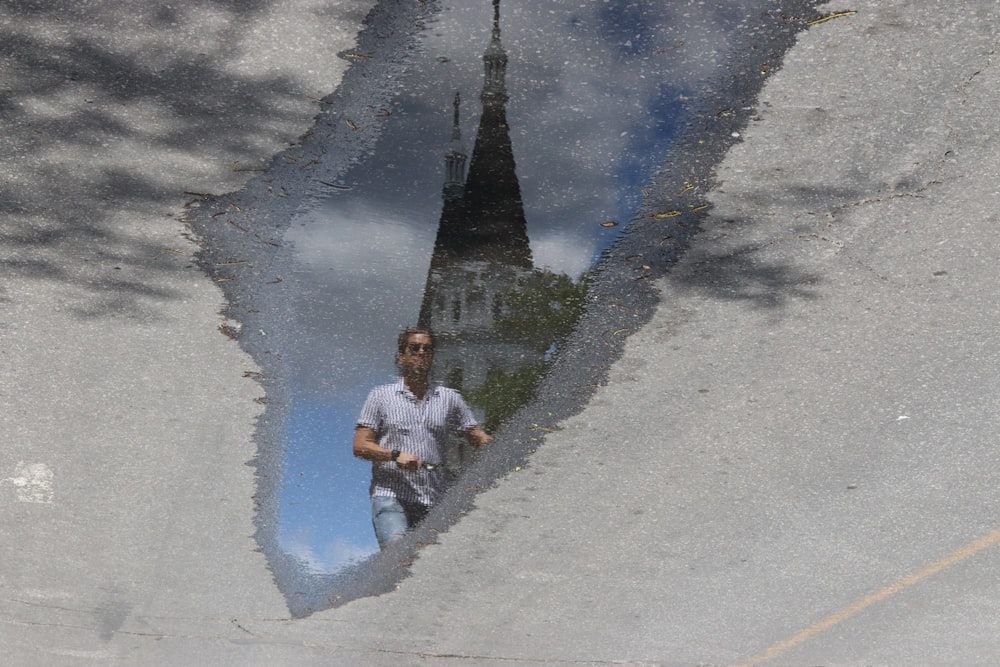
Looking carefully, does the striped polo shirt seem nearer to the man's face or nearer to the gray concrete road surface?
the man's face

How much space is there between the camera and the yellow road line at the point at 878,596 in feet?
16.7

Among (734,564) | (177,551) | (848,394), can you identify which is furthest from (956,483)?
(177,551)

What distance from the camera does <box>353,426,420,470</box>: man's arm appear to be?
14.9ft

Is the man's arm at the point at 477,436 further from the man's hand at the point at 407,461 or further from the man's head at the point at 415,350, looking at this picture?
the man's head at the point at 415,350

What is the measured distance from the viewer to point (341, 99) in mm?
3256

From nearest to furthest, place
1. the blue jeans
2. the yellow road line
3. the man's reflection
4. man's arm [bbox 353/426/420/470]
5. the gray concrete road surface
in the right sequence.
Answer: the gray concrete road surface, the man's reflection, man's arm [bbox 353/426/420/470], the yellow road line, the blue jeans

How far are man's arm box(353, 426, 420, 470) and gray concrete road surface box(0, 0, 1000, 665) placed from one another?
21.0 inches

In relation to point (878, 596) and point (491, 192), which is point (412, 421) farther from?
point (878, 596)

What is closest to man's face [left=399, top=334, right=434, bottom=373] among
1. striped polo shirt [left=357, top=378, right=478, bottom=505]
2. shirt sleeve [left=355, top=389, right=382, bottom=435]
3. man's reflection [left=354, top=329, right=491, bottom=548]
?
man's reflection [left=354, top=329, right=491, bottom=548]

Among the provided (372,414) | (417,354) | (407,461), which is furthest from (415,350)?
(407,461)

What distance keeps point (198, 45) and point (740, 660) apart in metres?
5.51

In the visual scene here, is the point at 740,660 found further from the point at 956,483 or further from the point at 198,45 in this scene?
the point at 198,45

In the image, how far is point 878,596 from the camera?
5672 millimetres

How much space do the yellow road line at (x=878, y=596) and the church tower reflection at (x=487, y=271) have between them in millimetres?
2833
